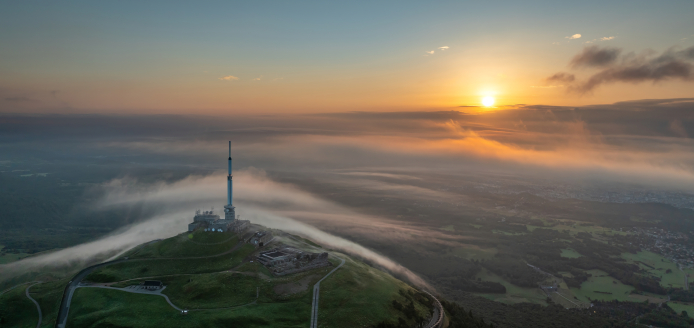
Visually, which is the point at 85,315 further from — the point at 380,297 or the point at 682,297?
the point at 682,297

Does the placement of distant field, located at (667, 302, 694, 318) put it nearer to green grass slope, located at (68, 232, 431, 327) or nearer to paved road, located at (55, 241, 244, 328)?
green grass slope, located at (68, 232, 431, 327)

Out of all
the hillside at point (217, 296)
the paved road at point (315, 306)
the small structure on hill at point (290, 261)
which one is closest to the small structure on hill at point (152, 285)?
the hillside at point (217, 296)

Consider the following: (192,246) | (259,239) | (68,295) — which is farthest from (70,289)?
(259,239)

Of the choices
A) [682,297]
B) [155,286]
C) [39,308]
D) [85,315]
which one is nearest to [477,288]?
[682,297]

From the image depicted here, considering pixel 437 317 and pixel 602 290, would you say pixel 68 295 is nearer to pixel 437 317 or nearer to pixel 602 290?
pixel 437 317

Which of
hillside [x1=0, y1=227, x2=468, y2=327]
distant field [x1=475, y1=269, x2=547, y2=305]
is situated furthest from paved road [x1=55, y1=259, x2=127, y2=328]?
distant field [x1=475, y1=269, x2=547, y2=305]

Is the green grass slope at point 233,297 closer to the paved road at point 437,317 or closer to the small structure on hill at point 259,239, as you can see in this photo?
the paved road at point 437,317
